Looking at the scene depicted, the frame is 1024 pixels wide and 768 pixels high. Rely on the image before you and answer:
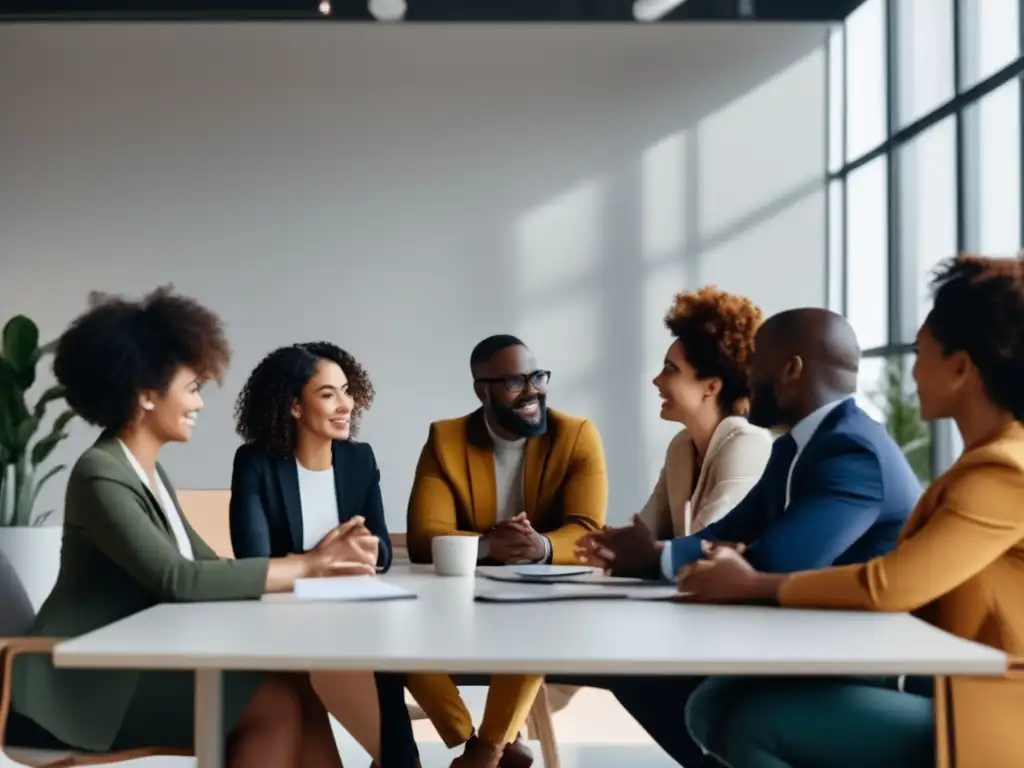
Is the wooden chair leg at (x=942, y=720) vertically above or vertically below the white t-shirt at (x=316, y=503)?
below

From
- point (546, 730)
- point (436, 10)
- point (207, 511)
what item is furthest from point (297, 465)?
point (436, 10)

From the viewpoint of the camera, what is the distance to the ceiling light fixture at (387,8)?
721cm

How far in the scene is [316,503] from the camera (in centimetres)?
306

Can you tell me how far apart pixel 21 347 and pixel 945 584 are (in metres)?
3.23

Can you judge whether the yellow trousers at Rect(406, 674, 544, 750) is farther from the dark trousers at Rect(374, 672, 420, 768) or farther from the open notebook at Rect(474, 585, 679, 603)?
the open notebook at Rect(474, 585, 679, 603)

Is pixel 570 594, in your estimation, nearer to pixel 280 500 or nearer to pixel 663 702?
pixel 663 702

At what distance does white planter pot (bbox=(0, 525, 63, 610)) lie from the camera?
3977 millimetres

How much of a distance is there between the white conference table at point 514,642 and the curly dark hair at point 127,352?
1.91 ft

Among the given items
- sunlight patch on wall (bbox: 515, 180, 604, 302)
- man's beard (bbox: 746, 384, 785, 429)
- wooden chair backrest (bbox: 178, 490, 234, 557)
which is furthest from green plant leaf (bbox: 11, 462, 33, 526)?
sunlight patch on wall (bbox: 515, 180, 604, 302)

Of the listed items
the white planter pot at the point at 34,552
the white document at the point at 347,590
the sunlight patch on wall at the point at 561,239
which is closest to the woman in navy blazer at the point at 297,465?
the white document at the point at 347,590

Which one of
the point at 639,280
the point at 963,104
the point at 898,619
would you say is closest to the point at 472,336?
the point at 639,280

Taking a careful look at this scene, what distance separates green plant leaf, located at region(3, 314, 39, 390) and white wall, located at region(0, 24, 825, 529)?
3297 mm

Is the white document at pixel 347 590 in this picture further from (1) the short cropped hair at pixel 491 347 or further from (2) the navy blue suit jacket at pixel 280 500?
(1) the short cropped hair at pixel 491 347

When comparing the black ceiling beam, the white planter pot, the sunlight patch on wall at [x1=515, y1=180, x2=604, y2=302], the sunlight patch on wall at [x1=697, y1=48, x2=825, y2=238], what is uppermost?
the black ceiling beam
